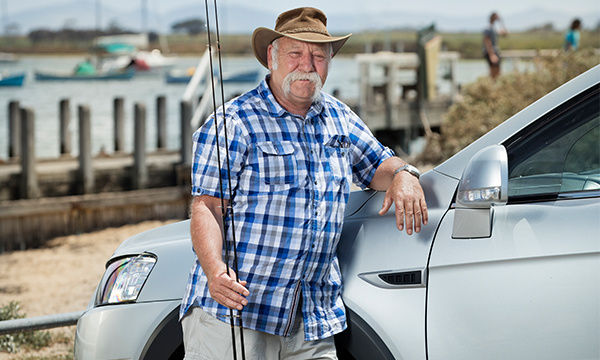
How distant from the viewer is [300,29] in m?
2.77

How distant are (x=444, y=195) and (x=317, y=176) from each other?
45 centimetres

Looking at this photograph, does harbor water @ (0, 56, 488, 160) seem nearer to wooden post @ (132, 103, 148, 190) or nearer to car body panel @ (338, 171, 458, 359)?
wooden post @ (132, 103, 148, 190)

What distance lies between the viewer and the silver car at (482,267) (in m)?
2.38

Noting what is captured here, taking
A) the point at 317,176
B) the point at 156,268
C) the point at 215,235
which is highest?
the point at 317,176

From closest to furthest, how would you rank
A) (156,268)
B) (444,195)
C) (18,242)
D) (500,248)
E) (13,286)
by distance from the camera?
(500,248) → (444,195) → (156,268) → (13,286) → (18,242)

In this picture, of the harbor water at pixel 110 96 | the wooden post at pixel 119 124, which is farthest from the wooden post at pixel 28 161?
Result: the wooden post at pixel 119 124

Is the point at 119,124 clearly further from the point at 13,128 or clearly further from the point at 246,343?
the point at 246,343

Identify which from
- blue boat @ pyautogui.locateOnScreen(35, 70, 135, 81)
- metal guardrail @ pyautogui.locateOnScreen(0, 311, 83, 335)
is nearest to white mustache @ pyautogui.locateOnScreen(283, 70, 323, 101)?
metal guardrail @ pyautogui.locateOnScreen(0, 311, 83, 335)

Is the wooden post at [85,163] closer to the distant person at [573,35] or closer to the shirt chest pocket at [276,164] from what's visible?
the distant person at [573,35]

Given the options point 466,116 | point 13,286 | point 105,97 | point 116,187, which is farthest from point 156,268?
point 105,97

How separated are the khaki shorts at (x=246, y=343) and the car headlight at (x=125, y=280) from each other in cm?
32

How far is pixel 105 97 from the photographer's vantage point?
59156 millimetres

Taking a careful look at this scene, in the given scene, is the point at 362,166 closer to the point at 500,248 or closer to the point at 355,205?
the point at 355,205

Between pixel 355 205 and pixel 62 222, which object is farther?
pixel 62 222
